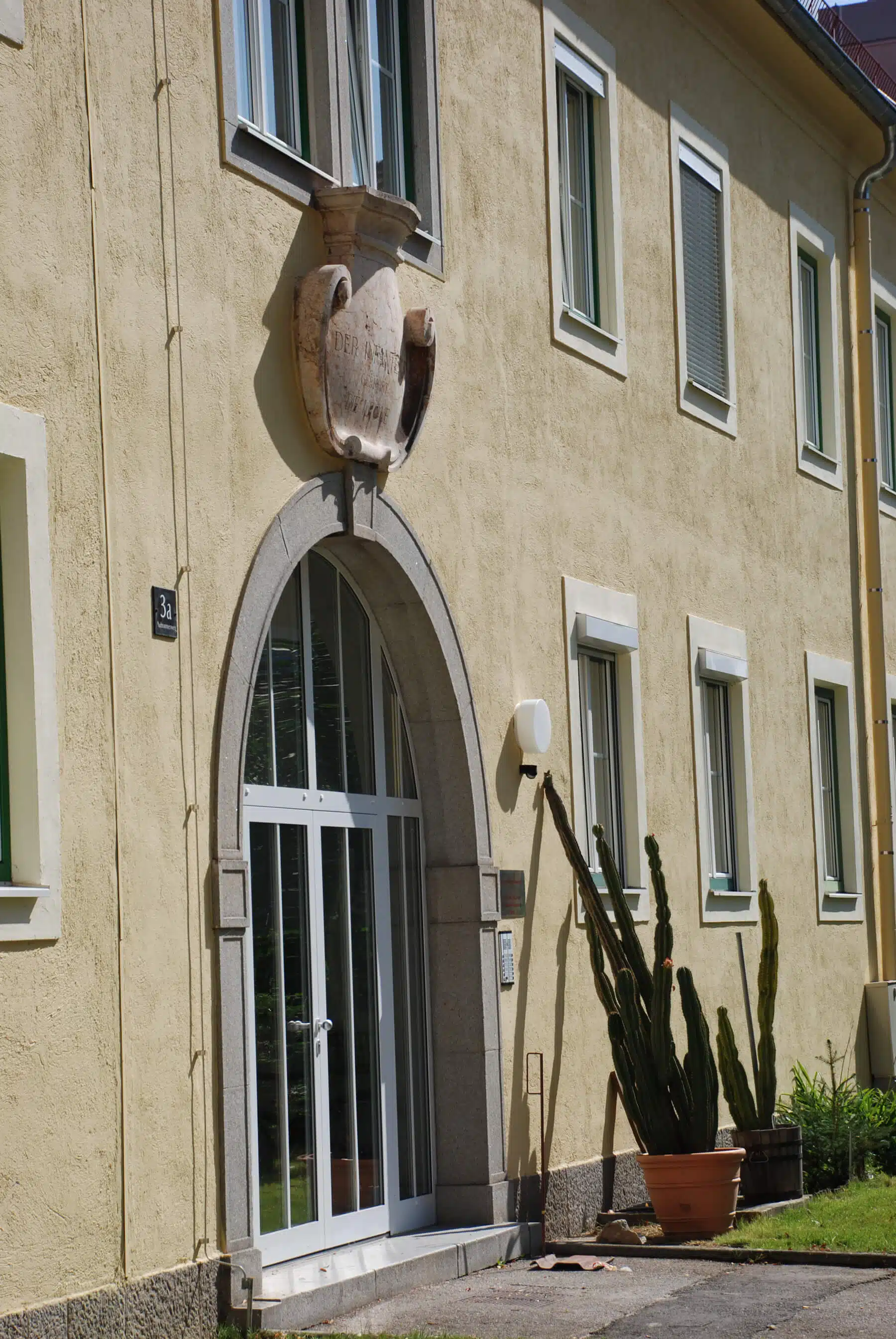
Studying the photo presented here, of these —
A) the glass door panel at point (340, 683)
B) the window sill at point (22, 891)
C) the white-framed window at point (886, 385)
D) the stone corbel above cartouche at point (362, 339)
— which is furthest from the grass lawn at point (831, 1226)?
the white-framed window at point (886, 385)

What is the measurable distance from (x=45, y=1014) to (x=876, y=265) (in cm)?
1311

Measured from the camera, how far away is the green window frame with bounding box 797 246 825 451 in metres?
16.3

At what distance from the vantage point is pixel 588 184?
12523mm

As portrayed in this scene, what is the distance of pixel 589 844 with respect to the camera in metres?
11.8

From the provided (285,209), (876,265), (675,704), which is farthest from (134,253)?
(876,265)

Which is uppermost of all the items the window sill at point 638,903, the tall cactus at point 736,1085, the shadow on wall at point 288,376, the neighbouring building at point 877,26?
the neighbouring building at point 877,26

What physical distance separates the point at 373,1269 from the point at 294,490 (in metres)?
3.32

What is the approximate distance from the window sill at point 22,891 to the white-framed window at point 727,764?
7.04 m

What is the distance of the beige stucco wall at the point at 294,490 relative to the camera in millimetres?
7199

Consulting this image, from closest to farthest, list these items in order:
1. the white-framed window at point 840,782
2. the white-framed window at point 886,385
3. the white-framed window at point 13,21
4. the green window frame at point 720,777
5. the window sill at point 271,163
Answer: the white-framed window at point 13,21 → the window sill at point 271,163 → the green window frame at point 720,777 → the white-framed window at point 840,782 → the white-framed window at point 886,385

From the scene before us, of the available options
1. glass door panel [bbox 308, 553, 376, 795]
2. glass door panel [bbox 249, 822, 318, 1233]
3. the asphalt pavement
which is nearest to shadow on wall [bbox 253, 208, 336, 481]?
glass door panel [bbox 308, 553, 376, 795]

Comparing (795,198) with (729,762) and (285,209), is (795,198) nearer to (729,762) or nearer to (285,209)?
(729,762)

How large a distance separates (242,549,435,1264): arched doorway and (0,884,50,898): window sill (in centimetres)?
172

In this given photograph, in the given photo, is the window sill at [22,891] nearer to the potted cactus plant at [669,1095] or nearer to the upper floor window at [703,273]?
the potted cactus plant at [669,1095]
